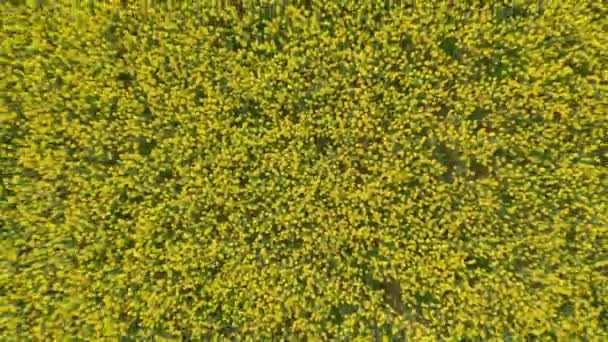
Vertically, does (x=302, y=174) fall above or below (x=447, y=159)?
below

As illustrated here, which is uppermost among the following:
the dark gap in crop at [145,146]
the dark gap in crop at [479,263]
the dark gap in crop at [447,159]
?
the dark gap in crop at [447,159]

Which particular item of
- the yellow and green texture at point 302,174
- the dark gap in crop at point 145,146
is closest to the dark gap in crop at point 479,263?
the yellow and green texture at point 302,174

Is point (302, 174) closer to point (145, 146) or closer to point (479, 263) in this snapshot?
point (145, 146)

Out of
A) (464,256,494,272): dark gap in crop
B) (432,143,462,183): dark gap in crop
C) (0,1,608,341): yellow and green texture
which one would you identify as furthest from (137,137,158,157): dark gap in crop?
(464,256,494,272): dark gap in crop

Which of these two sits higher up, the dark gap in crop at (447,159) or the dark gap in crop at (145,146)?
the dark gap in crop at (447,159)

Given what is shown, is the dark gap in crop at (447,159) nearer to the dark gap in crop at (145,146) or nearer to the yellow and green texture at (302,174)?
the yellow and green texture at (302,174)

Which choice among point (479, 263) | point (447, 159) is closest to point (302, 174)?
point (447, 159)

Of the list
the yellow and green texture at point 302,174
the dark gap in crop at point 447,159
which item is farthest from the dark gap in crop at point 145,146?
the dark gap in crop at point 447,159

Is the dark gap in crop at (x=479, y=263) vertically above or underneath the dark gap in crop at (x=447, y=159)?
underneath

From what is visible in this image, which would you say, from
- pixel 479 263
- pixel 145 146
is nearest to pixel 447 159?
pixel 479 263

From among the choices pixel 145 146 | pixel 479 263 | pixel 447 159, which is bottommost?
pixel 479 263
